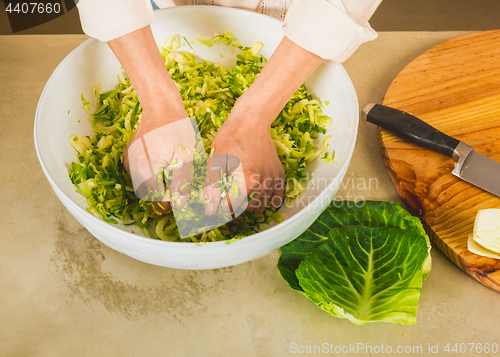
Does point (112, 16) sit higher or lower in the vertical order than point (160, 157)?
higher

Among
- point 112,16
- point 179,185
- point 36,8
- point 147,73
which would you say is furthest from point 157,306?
point 36,8

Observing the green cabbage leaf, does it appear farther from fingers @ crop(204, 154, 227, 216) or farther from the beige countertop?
fingers @ crop(204, 154, 227, 216)

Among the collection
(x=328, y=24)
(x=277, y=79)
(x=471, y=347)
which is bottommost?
(x=471, y=347)

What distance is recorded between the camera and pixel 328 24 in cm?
73

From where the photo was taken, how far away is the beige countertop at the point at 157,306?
28.6 inches

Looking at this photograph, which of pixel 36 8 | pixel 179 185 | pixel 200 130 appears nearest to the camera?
pixel 179 185

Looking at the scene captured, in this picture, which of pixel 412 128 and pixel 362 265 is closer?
pixel 362 265

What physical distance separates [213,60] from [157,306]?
68 centimetres

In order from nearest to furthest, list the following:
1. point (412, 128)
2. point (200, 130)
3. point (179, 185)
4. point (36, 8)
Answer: point (179, 185)
point (200, 130)
point (412, 128)
point (36, 8)

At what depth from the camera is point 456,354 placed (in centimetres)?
74

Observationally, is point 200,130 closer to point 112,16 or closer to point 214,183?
point 214,183

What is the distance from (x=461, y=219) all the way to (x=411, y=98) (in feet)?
1.40

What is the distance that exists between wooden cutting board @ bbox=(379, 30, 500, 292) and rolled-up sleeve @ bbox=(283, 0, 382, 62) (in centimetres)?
37

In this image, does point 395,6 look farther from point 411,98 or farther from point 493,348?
point 493,348
